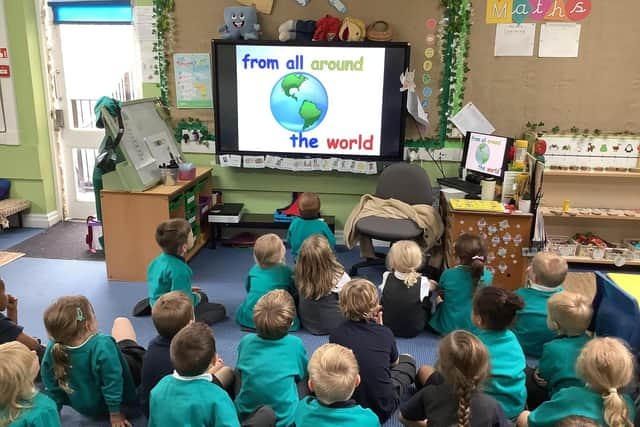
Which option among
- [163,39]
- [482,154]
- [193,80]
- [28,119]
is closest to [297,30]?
[193,80]

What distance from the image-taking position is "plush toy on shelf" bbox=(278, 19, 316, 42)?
170 inches

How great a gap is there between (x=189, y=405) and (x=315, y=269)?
1269mm

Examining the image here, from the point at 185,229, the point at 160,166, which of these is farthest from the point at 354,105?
the point at 185,229

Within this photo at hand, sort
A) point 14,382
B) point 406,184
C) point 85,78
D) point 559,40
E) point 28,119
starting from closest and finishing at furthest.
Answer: point 14,382 < point 406,184 < point 559,40 < point 28,119 < point 85,78

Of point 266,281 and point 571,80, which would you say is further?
point 571,80

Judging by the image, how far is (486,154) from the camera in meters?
4.14

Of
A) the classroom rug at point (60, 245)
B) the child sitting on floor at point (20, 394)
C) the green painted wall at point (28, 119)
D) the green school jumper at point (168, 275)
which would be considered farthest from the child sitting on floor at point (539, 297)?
the green painted wall at point (28, 119)

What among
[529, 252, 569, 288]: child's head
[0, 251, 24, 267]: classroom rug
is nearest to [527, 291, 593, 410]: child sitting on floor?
[529, 252, 569, 288]: child's head

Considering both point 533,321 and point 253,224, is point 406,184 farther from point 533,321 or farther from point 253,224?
point 533,321

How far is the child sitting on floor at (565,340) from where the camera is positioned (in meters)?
2.26

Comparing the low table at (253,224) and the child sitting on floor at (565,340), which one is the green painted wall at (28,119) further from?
the child sitting on floor at (565,340)

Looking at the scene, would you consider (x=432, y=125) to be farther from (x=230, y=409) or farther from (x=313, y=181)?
(x=230, y=409)

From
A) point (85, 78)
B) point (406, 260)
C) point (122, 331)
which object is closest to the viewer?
point (122, 331)

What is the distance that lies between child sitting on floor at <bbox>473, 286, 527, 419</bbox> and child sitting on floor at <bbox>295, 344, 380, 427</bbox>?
655 millimetres
